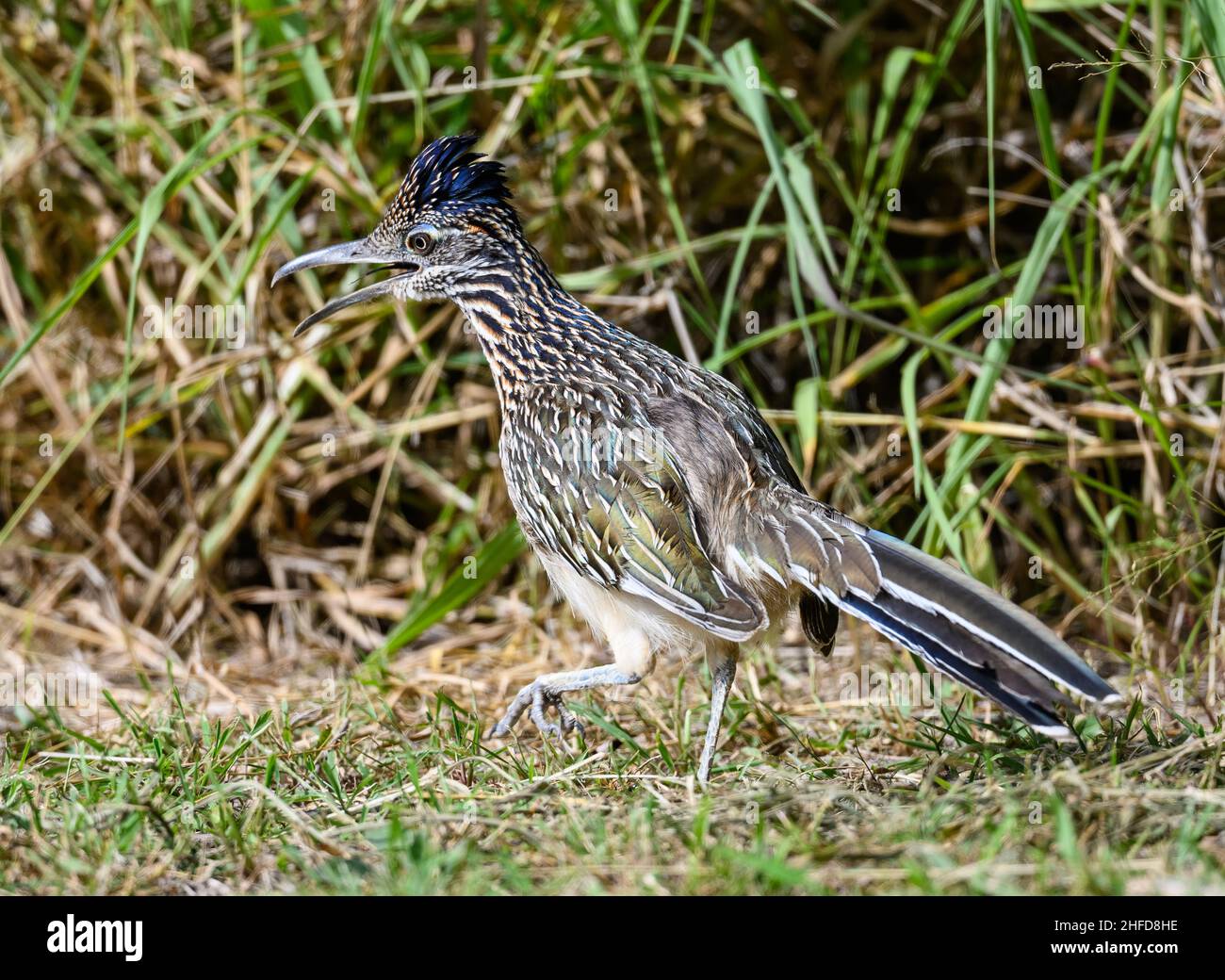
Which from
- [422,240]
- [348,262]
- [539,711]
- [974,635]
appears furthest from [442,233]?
[974,635]

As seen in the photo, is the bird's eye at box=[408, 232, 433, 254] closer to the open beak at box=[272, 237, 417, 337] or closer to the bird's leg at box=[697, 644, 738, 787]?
the open beak at box=[272, 237, 417, 337]

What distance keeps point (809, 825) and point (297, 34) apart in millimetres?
3772

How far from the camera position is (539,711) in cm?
385

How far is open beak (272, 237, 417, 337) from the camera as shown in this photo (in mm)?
4270

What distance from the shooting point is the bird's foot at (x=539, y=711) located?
3.83m

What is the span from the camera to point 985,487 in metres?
4.35

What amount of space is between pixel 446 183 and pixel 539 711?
1.65 m

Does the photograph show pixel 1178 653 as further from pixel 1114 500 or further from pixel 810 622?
pixel 810 622

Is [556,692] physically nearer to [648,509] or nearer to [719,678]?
[719,678]

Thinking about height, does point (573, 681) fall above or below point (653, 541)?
below

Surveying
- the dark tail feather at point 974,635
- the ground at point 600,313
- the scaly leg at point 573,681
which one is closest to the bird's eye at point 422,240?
the ground at point 600,313

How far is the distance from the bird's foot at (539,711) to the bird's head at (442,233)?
130 centimetres

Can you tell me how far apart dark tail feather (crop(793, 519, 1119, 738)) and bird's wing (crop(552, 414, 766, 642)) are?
0.36 metres

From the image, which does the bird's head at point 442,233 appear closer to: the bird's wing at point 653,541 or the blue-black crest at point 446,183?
the blue-black crest at point 446,183
